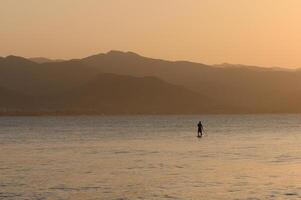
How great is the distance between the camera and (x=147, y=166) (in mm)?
43031

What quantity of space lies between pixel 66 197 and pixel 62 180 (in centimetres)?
639

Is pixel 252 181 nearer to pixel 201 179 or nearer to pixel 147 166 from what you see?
pixel 201 179

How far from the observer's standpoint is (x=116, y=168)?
42125 millimetres

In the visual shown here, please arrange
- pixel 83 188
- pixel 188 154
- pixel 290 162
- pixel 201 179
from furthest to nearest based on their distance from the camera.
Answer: pixel 188 154
pixel 290 162
pixel 201 179
pixel 83 188

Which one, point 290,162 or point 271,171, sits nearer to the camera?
point 271,171

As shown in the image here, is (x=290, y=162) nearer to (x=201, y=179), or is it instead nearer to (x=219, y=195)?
(x=201, y=179)

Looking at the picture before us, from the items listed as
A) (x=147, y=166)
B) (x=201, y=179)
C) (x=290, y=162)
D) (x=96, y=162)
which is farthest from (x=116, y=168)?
(x=290, y=162)

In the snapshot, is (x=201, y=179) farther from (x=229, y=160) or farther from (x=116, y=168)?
(x=229, y=160)

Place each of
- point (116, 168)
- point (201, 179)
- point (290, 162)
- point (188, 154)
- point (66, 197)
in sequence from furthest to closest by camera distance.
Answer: point (188, 154) < point (290, 162) < point (116, 168) < point (201, 179) < point (66, 197)

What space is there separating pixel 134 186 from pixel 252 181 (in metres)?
5.99

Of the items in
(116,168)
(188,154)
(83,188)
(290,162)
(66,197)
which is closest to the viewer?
(66,197)

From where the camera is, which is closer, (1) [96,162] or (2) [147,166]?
(2) [147,166]

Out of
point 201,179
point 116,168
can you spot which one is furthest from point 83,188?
point 116,168

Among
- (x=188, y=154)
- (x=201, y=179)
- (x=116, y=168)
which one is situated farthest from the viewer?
(x=188, y=154)
